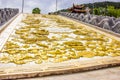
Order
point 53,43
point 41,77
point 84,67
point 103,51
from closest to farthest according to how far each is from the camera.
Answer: point 41,77, point 84,67, point 103,51, point 53,43

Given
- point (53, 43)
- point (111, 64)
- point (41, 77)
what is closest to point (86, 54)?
point (111, 64)

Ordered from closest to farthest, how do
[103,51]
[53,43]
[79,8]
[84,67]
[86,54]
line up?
1. [84,67]
2. [86,54]
3. [103,51]
4. [53,43]
5. [79,8]

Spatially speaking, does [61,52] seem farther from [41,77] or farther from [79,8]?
[79,8]

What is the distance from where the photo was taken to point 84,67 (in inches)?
255

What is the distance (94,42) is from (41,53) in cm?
302

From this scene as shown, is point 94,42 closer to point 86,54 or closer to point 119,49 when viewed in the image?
point 119,49

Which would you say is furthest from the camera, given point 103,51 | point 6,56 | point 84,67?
point 103,51

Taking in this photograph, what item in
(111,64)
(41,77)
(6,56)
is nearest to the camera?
(41,77)

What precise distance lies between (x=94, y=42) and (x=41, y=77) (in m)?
4.77

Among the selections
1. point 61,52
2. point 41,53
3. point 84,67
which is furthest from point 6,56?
point 84,67

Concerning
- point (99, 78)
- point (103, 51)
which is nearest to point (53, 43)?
point (103, 51)

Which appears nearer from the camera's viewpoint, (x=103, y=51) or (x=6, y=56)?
(x=6, y=56)

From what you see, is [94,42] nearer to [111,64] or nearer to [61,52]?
[61,52]

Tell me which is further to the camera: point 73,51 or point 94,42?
point 94,42
